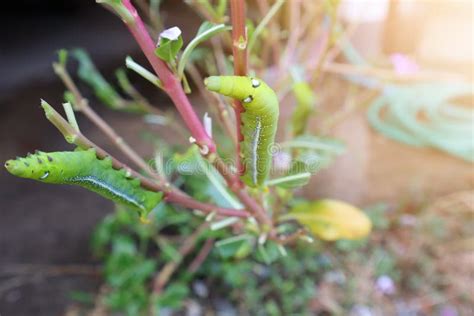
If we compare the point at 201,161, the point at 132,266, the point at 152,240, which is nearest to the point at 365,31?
the point at 152,240

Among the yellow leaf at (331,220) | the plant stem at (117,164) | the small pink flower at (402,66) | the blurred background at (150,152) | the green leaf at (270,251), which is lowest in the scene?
the blurred background at (150,152)

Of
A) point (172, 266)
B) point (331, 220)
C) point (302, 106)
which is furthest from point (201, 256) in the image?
point (302, 106)

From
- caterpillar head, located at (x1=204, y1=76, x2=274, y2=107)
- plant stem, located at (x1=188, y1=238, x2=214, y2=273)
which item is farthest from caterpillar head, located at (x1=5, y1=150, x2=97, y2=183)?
plant stem, located at (x1=188, y1=238, x2=214, y2=273)

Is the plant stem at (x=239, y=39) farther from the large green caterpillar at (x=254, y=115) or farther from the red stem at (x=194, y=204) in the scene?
the red stem at (x=194, y=204)

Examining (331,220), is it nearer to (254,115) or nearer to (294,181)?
(294,181)

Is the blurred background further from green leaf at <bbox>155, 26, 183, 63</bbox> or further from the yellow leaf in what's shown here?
green leaf at <bbox>155, 26, 183, 63</bbox>

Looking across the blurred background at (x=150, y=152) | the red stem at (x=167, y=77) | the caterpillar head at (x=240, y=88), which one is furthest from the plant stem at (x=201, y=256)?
the caterpillar head at (x=240, y=88)
